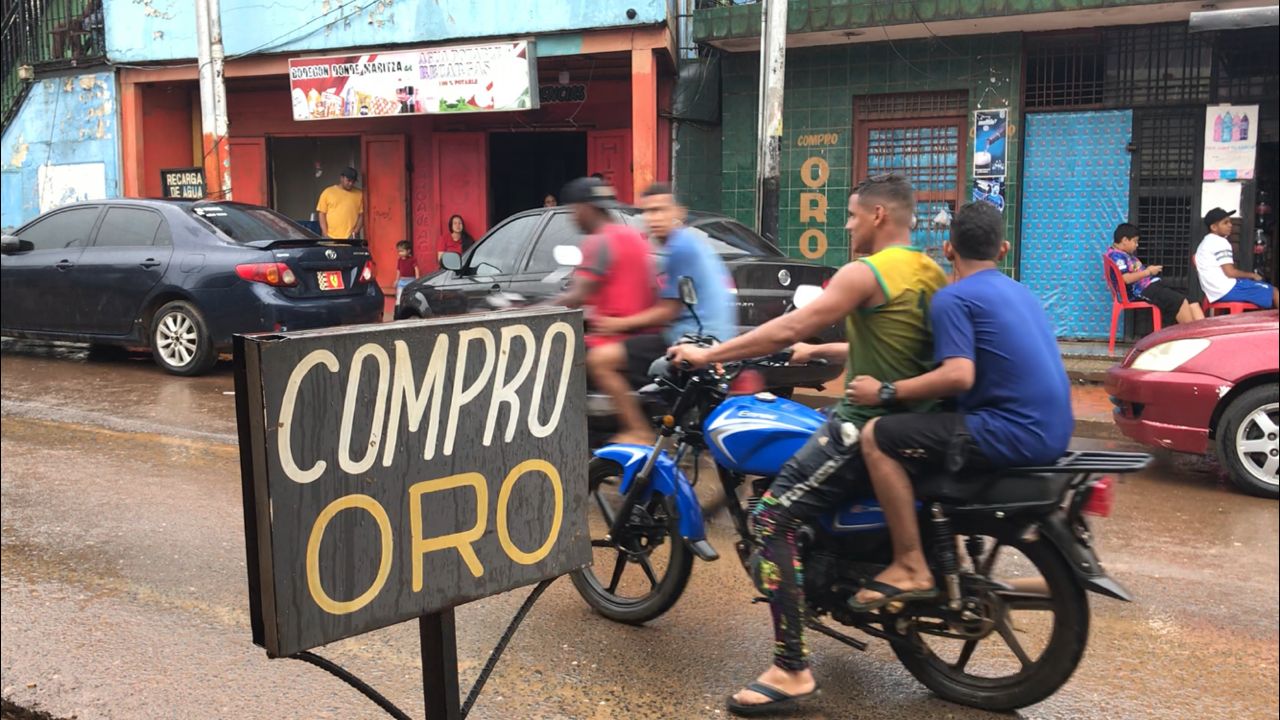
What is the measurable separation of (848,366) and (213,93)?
→ 43.2 ft

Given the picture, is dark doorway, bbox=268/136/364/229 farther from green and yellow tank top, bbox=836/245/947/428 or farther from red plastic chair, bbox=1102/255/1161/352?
green and yellow tank top, bbox=836/245/947/428

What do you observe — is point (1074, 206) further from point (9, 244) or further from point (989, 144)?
point (9, 244)

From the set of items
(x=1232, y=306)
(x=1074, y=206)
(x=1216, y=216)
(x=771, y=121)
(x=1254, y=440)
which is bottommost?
(x=1254, y=440)

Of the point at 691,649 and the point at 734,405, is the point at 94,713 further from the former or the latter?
the point at 734,405

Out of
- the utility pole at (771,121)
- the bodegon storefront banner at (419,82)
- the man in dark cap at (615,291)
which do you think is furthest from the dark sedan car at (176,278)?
the man in dark cap at (615,291)

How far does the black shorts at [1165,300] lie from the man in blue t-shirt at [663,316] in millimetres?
7234

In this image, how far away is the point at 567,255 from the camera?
814 centimetres

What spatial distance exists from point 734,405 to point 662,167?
10.8m

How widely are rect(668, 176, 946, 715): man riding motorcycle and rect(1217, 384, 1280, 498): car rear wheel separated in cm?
397

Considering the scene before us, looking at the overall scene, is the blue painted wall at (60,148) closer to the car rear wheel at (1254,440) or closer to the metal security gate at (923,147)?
the metal security gate at (923,147)

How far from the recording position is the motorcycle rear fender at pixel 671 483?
3971mm

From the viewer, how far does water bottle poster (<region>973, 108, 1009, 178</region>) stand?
12.4 metres

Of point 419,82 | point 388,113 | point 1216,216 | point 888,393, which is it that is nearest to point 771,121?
point 1216,216

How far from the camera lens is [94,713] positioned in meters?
3.53
